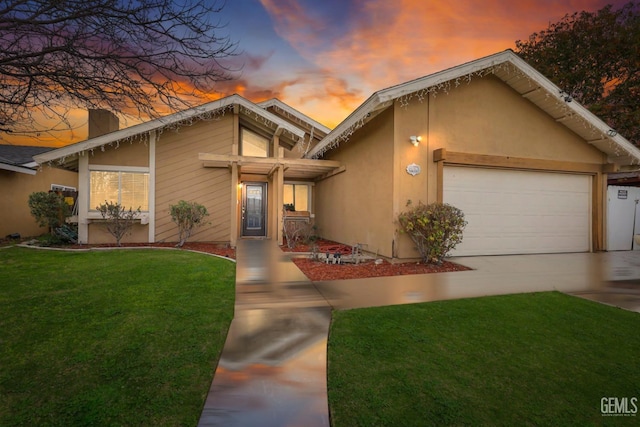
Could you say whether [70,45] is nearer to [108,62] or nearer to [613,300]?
[108,62]

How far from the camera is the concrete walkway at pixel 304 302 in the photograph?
217 centimetres

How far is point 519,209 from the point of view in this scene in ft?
28.5

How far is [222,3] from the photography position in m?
3.79

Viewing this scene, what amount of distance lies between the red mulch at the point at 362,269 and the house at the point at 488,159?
1.97 feet

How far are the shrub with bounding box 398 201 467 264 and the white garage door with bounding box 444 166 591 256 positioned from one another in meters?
1.02

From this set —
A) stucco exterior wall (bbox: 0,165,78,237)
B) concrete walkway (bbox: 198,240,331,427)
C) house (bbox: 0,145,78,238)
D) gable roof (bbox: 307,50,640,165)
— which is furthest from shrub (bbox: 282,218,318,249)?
house (bbox: 0,145,78,238)

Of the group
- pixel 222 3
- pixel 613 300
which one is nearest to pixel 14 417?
pixel 222 3

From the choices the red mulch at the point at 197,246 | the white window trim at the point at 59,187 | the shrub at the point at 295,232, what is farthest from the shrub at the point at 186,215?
the white window trim at the point at 59,187

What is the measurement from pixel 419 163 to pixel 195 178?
747cm

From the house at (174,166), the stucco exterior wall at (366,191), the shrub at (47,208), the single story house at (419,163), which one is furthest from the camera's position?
the shrub at (47,208)

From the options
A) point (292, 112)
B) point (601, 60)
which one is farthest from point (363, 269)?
point (601, 60)

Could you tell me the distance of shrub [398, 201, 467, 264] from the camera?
688cm

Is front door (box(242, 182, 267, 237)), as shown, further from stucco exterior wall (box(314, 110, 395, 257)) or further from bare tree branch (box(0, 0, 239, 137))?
bare tree branch (box(0, 0, 239, 137))

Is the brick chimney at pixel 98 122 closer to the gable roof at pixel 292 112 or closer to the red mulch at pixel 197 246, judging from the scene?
the red mulch at pixel 197 246
